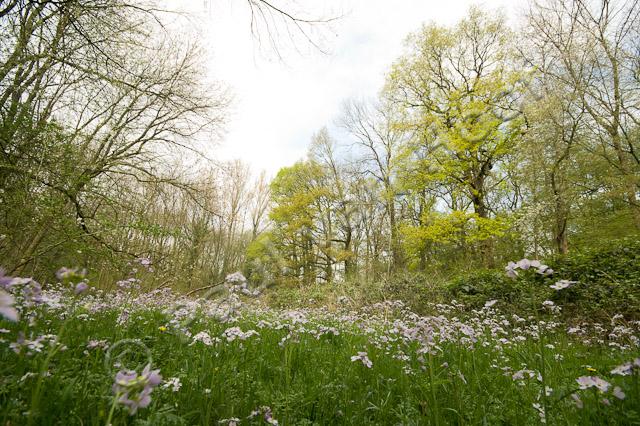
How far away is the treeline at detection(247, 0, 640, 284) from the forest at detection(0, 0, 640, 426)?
0.41 feet

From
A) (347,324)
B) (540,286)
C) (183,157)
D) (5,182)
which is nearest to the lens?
(5,182)

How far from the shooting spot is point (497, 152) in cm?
Result: 1444

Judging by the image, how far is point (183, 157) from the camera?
1010cm

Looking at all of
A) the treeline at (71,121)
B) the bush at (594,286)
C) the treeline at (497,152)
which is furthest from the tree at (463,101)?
the treeline at (71,121)

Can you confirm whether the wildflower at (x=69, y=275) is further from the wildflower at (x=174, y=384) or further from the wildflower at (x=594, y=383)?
the wildflower at (x=594, y=383)

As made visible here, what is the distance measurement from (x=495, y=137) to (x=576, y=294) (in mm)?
9058

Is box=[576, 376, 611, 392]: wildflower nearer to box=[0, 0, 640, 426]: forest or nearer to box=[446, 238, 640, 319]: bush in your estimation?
box=[0, 0, 640, 426]: forest

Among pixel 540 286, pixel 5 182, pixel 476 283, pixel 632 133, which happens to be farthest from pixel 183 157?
pixel 632 133

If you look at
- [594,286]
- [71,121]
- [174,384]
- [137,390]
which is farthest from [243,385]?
[594,286]

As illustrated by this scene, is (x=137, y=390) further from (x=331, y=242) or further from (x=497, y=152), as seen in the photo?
(x=331, y=242)

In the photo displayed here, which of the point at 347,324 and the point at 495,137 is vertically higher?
the point at 495,137

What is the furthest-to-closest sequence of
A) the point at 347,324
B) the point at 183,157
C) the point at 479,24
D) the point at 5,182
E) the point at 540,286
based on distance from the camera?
the point at 479,24 < the point at 183,157 < the point at 540,286 < the point at 347,324 < the point at 5,182

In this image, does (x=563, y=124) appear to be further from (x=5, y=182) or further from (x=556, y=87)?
(x=5, y=182)

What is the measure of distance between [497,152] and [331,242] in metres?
13.9
